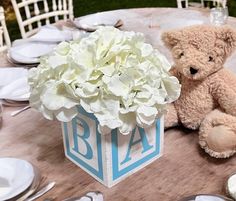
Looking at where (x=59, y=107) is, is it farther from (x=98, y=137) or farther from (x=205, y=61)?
(x=205, y=61)

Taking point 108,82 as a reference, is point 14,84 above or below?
below

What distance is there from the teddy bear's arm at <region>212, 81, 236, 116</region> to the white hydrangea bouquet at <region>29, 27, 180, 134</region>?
142 mm

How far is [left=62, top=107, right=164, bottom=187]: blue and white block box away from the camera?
2.84 ft

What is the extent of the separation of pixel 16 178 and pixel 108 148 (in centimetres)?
21

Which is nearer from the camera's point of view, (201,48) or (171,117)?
(201,48)

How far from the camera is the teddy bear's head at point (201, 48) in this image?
956 mm

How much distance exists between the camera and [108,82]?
2.62 ft

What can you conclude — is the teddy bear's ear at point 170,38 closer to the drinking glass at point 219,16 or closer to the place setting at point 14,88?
the place setting at point 14,88

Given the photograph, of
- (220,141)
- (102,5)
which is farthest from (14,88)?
(102,5)

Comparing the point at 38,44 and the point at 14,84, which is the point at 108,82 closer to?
the point at 14,84

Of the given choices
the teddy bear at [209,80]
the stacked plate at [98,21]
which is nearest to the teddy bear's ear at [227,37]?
the teddy bear at [209,80]

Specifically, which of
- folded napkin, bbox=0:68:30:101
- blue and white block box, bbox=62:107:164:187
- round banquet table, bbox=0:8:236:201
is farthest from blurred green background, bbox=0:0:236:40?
blue and white block box, bbox=62:107:164:187

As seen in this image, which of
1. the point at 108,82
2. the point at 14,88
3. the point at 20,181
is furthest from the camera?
the point at 14,88

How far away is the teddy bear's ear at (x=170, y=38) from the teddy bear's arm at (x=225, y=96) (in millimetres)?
131
